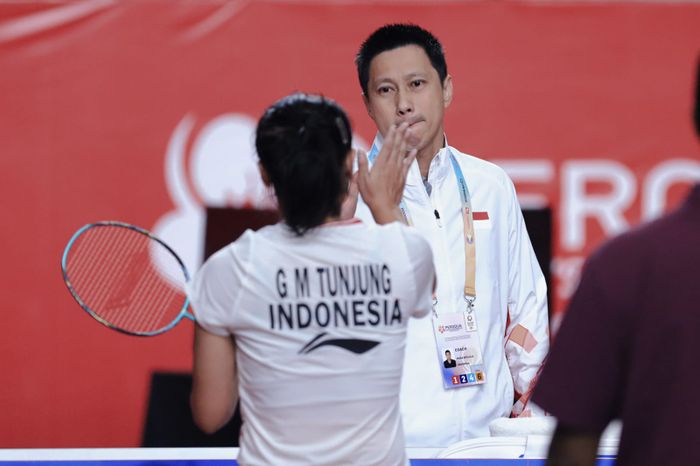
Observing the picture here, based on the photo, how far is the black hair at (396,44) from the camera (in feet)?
9.93

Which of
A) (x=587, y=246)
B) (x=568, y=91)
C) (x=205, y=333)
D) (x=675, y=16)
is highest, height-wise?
(x=675, y=16)

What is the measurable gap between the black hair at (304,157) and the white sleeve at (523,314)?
3.52 feet

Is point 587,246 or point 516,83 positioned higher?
point 516,83

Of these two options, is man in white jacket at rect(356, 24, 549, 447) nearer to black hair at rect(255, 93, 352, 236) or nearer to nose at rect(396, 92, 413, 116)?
nose at rect(396, 92, 413, 116)

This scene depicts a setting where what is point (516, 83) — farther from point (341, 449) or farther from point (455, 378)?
point (341, 449)

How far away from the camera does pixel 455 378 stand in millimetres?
2799

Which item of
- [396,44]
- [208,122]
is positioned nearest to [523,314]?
[396,44]

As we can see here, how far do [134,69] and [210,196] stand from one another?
66 centimetres

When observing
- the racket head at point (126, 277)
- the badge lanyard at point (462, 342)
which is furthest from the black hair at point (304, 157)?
the badge lanyard at point (462, 342)

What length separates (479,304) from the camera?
286 cm

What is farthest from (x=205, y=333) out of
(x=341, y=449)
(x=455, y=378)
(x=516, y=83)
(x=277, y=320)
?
(x=516, y=83)

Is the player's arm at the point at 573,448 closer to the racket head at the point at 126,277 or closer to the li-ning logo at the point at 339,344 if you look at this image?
the li-ning logo at the point at 339,344

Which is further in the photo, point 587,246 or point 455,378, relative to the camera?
point 587,246

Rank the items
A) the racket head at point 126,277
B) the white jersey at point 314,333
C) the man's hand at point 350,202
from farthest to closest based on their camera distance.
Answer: the racket head at point 126,277
the man's hand at point 350,202
the white jersey at point 314,333
